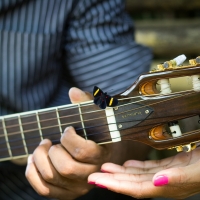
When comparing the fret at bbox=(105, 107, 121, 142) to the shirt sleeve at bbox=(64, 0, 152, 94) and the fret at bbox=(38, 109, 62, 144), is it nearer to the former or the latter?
the fret at bbox=(38, 109, 62, 144)

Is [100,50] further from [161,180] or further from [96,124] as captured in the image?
[161,180]

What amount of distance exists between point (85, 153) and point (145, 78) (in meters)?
0.17

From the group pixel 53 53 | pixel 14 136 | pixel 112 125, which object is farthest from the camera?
pixel 53 53

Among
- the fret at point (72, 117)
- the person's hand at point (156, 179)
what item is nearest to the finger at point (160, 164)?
the person's hand at point (156, 179)

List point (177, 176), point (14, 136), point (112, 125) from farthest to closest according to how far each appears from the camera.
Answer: point (14, 136) < point (112, 125) < point (177, 176)

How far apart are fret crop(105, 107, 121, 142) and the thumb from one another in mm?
132

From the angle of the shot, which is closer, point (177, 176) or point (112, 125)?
point (177, 176)

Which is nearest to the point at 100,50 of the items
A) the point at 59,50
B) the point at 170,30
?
the point at 59,50

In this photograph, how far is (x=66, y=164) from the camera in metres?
0.81

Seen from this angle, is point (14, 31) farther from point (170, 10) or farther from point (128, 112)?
point (170, 10)

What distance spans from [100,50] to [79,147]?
1.13 feet

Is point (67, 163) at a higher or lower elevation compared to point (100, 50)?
lower

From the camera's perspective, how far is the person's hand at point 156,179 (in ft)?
2.21

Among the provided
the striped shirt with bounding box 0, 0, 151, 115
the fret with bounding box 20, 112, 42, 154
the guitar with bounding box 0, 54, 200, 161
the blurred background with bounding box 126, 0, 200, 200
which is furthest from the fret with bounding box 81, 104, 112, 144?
the blurred background with bounding box 126, 0, 200, 200
